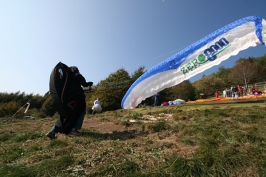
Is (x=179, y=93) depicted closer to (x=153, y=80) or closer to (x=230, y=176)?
(x=153, y=80)

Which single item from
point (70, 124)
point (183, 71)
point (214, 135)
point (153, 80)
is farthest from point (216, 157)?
point (153, 80)

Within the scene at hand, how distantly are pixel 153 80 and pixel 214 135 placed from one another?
725 centimetres

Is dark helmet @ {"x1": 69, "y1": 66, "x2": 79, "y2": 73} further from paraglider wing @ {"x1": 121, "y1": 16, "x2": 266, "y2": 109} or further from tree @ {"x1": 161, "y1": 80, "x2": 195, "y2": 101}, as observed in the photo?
tree @ {"x1": 161, "y1": 80, "x2": 195, "y2": 101}

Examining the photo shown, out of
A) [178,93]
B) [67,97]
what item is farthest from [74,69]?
[178,93]

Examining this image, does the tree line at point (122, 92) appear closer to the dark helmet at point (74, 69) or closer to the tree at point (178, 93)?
the tree at point (178, 93)

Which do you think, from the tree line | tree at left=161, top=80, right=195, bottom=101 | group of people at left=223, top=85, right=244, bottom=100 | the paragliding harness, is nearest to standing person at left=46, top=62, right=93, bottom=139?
the paragliding harness

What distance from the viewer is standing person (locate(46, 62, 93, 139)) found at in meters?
4.29


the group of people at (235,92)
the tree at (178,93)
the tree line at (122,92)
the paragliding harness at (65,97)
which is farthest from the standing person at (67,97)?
the tree at (178,93)

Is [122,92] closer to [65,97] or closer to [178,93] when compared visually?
[178,93]

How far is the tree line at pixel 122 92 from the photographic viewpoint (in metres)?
22.1

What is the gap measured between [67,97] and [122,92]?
2127 cm

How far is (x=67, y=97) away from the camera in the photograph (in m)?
4.40

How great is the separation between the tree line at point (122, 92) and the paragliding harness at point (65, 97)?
7188mm

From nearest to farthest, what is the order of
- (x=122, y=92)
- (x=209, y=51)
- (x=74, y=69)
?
1. (x=74, y=69)
2. (x=209, y=51)
3. (x=122, y=92)
